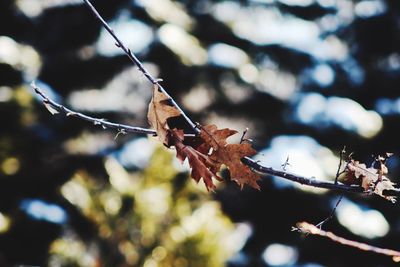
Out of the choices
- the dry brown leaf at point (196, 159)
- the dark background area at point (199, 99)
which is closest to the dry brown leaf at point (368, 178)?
the dry brown leaf at point (196, 159)

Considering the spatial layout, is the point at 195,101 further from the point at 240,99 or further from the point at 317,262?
the point at 317,262

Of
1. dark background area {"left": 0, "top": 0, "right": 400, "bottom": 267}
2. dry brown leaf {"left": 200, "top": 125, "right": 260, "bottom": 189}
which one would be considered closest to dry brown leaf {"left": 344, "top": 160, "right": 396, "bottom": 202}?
dry brown leaf {"left": 200, "top": 125, "right": 260, "bottom": 189}

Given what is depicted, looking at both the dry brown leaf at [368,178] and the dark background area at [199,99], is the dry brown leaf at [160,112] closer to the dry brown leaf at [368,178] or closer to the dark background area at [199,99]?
the dry brown leaf at [368,178]

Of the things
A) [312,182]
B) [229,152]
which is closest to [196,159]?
[229,152]

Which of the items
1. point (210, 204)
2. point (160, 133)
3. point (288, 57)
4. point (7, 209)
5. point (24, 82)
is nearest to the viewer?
point (160, 133)

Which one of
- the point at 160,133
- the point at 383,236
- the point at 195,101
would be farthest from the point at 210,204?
the point at 160,133
